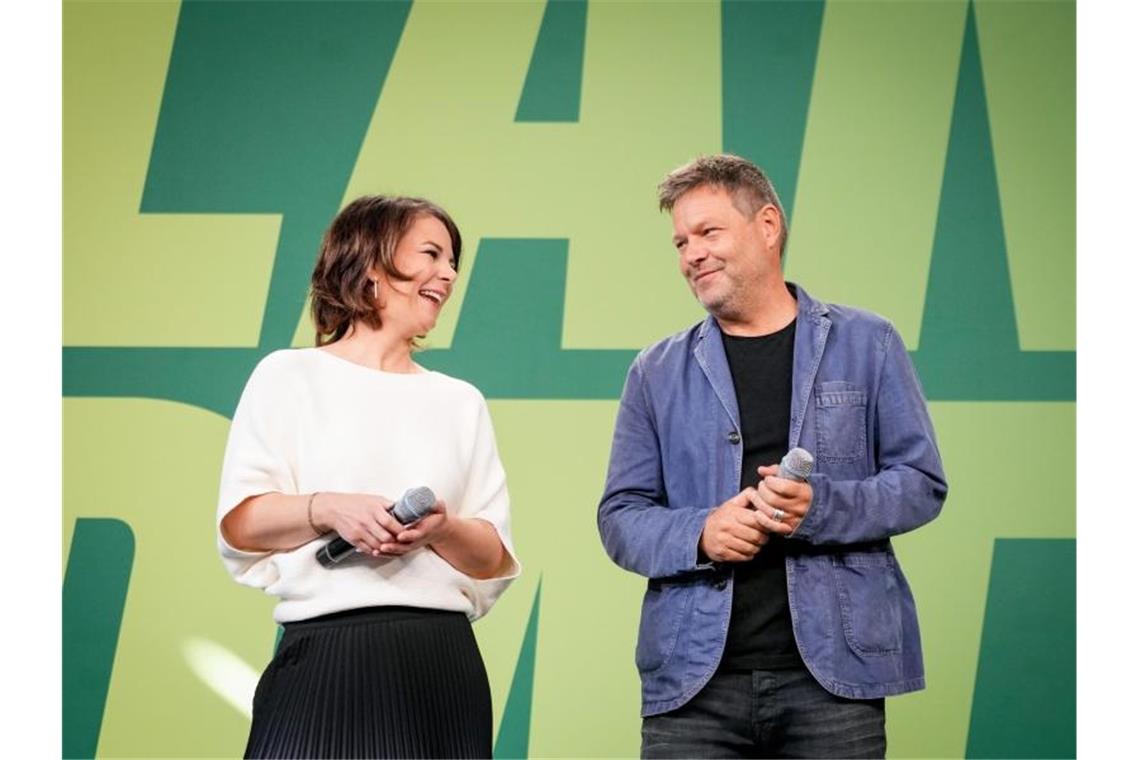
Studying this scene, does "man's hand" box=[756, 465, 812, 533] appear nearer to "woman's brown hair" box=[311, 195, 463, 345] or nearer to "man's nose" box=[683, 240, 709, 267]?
"man's nose" box=[683, 240, 709, 267]

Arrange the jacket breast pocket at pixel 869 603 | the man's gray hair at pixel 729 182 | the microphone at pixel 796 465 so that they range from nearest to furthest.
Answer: the microphone at pixel 796 465, the jacket breast pocket at pixel 869 603, the man's gray hair at pixel 729 182

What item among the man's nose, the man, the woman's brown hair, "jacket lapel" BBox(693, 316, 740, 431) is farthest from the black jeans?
the woman's brown hair

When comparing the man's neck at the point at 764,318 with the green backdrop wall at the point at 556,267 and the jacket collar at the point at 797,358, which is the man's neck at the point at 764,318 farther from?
the green backdrop wall at the point at 556,267

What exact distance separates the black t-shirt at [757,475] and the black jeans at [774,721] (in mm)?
30

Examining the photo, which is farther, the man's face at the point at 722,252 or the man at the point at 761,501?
the man's face at the point at 722,252

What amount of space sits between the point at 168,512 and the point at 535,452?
102 cm

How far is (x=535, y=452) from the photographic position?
3900mm

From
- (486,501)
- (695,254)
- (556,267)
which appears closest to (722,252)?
(695,254)

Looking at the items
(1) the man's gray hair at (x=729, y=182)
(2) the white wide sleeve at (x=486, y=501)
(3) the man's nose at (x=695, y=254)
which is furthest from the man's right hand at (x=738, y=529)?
(1) the man's gray hair at (x=729, y=182)

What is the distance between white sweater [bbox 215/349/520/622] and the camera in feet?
6.75

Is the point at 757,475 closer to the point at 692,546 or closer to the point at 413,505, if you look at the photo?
the point at 692,546

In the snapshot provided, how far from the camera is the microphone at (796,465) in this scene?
84.8 inches

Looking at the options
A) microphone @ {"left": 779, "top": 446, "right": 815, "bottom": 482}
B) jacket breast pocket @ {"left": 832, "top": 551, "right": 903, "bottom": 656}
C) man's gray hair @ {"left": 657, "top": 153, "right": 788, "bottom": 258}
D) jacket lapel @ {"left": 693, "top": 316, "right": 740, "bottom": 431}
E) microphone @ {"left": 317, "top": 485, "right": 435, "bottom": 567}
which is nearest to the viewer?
microphone @ {"left": 317, "top": 485, "right": 435, "bottom": 567}

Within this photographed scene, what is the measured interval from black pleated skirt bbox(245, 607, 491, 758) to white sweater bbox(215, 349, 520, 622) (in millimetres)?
37
